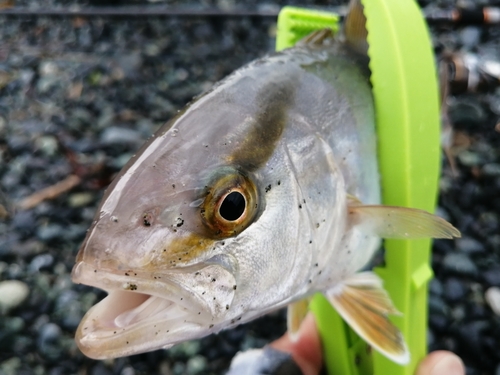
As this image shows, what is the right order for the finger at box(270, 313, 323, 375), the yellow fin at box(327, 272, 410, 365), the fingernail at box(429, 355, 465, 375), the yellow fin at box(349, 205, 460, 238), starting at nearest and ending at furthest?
the yellow fin at box(349, 205, 460, 238) → the yellow fin at box(327, 272, 410, 365) → the fingernail at box(429, 355, 465, 375) → the finger at box(270, 313, 323, 375)

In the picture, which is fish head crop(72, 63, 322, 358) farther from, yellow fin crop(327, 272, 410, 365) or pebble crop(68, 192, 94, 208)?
pebble crop(68, 192, 94, 208)

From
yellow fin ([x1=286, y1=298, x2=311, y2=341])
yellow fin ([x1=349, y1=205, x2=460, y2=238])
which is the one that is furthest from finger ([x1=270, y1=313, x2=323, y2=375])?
yellow fin ([x1=349, y1=205, x2=460, y2=238])

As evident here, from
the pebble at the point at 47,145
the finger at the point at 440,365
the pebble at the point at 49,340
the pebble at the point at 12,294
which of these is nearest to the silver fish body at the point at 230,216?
the finger at the point at 440,365

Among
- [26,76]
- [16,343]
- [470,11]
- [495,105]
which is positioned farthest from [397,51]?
[26,76]

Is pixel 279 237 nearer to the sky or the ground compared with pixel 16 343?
nearer to the sky

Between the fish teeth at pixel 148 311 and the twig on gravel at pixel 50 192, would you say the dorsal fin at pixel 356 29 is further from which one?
the twig on gravel at pixel 50 192

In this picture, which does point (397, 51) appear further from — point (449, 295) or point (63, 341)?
point (63, 341)
